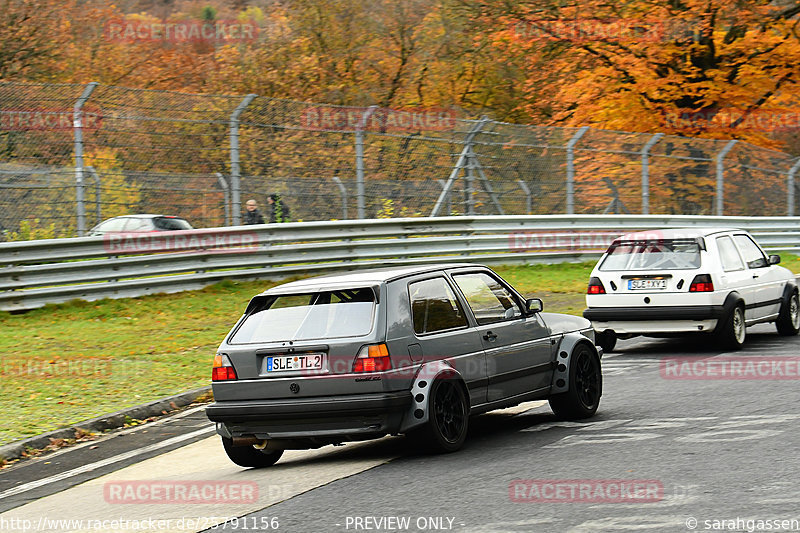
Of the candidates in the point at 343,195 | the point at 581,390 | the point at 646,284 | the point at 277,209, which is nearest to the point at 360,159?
the point at 343,195

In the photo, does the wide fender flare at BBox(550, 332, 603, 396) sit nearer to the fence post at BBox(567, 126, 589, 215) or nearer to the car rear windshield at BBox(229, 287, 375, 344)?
the car rear windshield at BBox(229, 287, 375, 344)

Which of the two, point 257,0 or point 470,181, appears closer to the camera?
point 470,181

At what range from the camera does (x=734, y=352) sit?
1290 cm

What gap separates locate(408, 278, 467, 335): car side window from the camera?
316 inches

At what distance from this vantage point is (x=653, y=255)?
13.4 m

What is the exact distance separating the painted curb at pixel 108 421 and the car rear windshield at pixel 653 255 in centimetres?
541

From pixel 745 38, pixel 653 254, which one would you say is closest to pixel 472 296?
pixel 653 254

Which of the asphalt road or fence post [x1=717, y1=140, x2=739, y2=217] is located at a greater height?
fence post [x1=717, y1=140, x2=739, y2=217]

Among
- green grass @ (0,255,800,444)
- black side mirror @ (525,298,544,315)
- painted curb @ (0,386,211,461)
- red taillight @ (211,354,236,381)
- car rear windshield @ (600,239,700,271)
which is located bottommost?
painted curb @ (0,386,211,461)

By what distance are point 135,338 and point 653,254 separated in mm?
6680

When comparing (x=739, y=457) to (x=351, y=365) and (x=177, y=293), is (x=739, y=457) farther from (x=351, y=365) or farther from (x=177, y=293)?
(x=177, y=293)

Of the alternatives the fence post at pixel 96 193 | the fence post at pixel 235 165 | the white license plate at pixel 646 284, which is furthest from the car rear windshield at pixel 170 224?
the white license plate at pixel 646 284

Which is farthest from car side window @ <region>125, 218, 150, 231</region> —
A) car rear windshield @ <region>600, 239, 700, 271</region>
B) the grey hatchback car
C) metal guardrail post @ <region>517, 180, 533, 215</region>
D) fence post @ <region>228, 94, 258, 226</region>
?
the grey hatchback car

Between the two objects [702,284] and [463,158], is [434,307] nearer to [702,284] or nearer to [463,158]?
[702,284]
